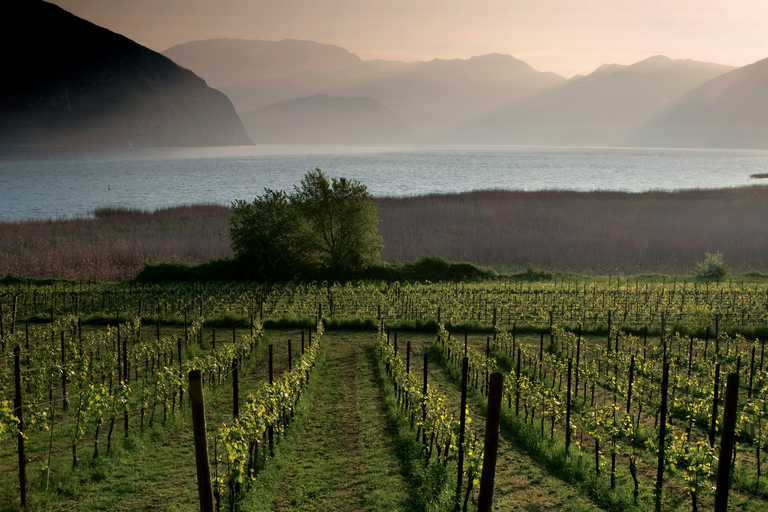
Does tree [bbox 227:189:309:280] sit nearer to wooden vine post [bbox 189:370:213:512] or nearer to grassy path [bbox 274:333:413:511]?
grassy path [bbox 274:333:413:511]

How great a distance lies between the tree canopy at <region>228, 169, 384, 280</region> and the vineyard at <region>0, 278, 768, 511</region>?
7893mm

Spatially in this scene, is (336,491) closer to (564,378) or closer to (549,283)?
(564,378)

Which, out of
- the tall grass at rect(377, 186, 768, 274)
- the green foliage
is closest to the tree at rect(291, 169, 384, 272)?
the tall grass at rect(377, 186, 768, 274)

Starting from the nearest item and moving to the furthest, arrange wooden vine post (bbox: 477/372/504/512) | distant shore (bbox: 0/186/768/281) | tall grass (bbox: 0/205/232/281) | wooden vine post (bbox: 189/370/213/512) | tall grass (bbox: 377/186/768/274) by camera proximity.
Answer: wooden vine post (bbox: 477/372/504/512)
wooden vine post (bbox: 189/370/213/512)
tall grass (bbox: 0/205/232/281)
distant shore (bbox: 0/186/768/281)
tall grass (bbox: 377/186/768/274)

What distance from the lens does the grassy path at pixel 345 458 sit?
8.45m

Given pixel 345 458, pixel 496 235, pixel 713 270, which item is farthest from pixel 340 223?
pixel 345 458

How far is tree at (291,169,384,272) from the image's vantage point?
108 feet

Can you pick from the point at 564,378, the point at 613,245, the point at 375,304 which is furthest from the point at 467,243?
the point at 564,378

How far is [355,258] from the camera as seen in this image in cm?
3281

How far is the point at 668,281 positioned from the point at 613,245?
12215mm

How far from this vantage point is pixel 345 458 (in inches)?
396

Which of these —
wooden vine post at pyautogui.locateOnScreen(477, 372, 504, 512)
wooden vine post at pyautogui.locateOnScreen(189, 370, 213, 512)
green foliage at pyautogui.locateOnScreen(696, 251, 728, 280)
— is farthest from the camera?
green foliage at pyautogui.locateOnScreen(696, 251, 728, 280)

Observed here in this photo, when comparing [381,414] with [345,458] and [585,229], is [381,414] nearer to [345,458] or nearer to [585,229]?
[345,458]

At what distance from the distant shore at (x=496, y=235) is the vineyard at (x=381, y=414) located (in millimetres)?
15450
